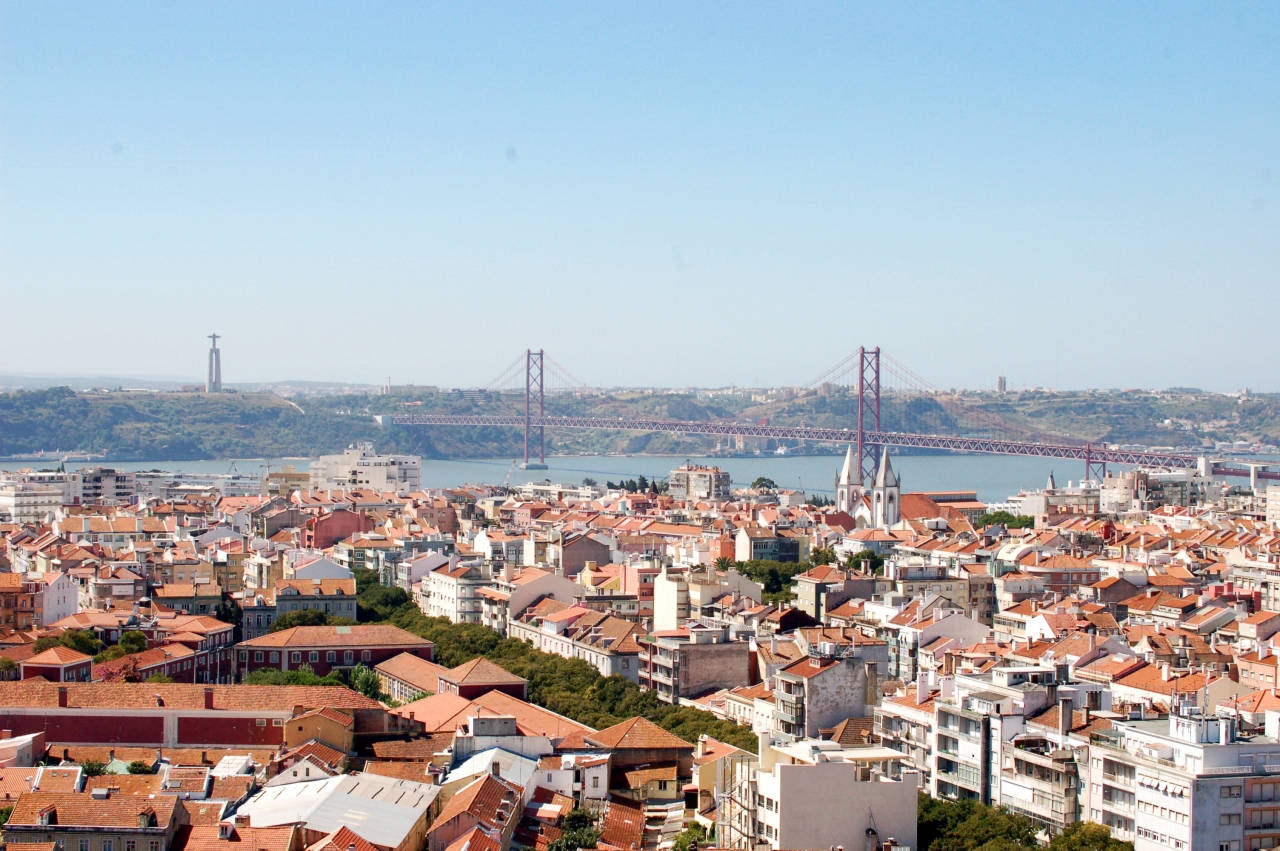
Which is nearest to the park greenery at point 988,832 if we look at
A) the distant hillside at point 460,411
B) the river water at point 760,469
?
the river water at point 760,469

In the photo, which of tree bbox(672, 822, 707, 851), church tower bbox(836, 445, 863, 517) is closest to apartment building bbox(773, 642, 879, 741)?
tree bbox(672, 822, 707, 851)

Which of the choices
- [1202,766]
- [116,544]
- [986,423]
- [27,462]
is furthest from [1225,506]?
[27,462]

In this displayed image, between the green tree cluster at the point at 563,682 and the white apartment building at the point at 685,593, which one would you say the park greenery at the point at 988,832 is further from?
the white apartment building at the point at 685,593

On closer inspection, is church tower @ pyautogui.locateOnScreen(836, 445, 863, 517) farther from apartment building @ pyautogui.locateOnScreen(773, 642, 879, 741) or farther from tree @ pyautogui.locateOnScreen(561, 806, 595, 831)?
tree @ pyautogui.locateOnScreen(561, 806, 595, 831)

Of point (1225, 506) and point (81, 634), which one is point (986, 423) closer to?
point (1225, 506)

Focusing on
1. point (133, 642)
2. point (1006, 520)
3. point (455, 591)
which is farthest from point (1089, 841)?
point (1006, 520)
